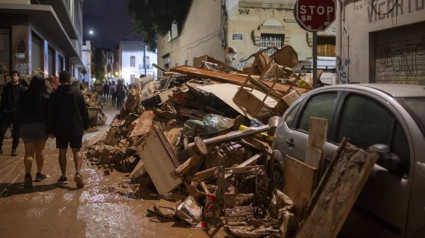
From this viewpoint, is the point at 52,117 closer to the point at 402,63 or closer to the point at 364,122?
the point at 364,122

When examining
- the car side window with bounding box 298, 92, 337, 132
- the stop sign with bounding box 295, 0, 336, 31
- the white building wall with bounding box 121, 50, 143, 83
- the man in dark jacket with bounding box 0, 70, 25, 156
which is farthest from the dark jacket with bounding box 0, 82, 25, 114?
the white building wall with bounding box 121, 50, 143, 83

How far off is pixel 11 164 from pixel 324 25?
6726 mm

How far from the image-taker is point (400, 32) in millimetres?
8336

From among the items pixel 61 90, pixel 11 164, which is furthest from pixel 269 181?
pixel 11 164

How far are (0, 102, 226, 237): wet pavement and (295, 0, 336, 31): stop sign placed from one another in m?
3.73

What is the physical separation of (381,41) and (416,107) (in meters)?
6.07

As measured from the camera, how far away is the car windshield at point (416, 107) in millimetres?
3216

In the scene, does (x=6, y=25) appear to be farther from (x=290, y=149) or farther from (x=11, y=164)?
(x=290, y=149)

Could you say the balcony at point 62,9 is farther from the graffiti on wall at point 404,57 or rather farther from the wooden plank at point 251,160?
the wooden plank at point 251,160

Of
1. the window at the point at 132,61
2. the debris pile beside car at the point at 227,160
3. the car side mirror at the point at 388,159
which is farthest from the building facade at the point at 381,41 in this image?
the window at the point at 132,61

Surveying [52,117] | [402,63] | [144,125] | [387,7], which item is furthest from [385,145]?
[144,125]

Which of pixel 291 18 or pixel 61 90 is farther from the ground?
pixel 291 18

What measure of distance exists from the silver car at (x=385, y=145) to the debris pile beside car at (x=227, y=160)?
0.29 meters

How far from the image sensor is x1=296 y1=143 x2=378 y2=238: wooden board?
3.10m
